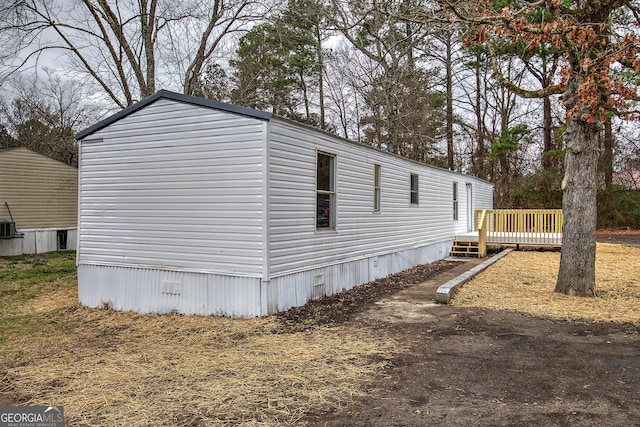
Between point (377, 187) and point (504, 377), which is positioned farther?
point (377, 187)

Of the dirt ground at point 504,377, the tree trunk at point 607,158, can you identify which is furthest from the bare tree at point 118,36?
the tree trunk at point 607,158

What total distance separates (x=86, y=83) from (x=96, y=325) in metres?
9.80

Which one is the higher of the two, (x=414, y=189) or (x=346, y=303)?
(x=414, y=189)

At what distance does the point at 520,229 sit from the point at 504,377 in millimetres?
12604

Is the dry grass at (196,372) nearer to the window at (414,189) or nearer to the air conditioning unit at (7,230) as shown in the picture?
the window at (414,189)

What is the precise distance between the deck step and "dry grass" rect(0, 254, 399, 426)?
9598mm

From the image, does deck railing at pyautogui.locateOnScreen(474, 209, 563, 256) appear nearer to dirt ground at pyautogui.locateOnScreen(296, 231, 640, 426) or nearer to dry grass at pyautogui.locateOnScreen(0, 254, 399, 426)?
dirt ground at pyautogui.locateOnScreen(296, 231, 640, 426)

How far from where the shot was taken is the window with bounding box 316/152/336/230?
7.45 metres

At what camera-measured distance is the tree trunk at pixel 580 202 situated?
7020 millimetres

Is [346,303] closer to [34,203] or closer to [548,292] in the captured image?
[548,292]

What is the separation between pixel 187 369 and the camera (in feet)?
13.8

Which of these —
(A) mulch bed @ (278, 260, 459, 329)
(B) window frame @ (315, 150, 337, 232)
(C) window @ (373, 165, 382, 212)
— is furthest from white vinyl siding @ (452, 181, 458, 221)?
(B) window frame @ (315, 150, 337, 232)

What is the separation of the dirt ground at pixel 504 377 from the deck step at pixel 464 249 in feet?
28.5

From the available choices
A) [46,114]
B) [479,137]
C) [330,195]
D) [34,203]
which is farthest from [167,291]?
[479,137]
